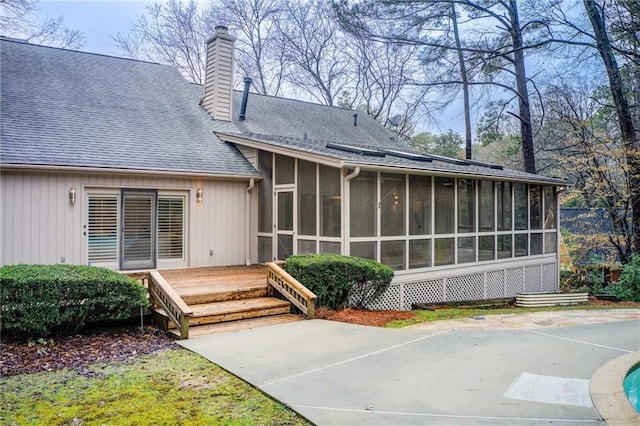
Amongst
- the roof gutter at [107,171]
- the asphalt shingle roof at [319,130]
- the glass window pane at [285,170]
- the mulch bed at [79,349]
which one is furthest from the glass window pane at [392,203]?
the mulch bed at [79,349]

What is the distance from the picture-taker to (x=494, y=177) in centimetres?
1052

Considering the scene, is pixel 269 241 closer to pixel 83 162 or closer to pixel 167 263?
pixel 167 263

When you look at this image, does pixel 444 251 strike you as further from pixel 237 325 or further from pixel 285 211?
Result: pixel 237 325

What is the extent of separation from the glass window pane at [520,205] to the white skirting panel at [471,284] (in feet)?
3.43

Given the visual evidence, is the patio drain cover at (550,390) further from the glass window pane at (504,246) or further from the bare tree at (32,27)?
the bare tree at (32,27)

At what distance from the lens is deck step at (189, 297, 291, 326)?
6.49 meters

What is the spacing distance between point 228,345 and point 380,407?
2446mm

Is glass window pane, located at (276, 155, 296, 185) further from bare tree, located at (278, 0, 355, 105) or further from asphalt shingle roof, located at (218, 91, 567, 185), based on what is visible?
bare tree, located at (278, 0, 355, 105)

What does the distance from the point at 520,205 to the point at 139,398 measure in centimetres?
1061

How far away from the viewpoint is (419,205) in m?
9.42

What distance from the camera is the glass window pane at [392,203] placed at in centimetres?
877

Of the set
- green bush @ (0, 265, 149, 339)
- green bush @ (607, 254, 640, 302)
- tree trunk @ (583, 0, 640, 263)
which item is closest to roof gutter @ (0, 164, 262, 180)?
green bush @ (0, 265, 149, 339)

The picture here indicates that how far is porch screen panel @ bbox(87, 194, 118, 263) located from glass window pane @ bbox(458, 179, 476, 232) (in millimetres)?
7254

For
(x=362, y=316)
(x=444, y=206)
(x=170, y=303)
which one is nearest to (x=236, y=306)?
(x=170, y=303)
